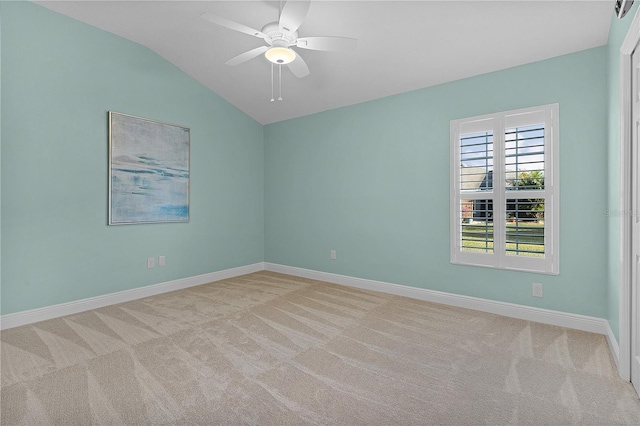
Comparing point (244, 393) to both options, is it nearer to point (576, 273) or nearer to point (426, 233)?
point (426, 233)

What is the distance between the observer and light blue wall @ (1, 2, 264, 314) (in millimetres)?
2832

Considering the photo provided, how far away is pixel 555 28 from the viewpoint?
2537 mm

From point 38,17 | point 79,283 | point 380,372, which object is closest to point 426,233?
point 380,372

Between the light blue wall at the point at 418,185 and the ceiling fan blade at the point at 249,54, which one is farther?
the light blue wall at the point at 418,185

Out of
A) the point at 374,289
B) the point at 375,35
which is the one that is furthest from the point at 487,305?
the point at 375,35

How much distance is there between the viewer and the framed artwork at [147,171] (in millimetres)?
3490

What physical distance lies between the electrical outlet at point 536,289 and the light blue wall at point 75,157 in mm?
3892

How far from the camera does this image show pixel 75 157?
3.20m

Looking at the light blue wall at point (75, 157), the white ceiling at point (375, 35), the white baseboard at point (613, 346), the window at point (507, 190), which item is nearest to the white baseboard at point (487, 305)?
the white baseboard at point (613, 346)

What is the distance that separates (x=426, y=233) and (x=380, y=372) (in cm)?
193

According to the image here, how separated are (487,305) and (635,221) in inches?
62.8

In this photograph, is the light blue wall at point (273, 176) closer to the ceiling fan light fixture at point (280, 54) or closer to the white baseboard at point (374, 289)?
the white baseboard at point (374, 289)

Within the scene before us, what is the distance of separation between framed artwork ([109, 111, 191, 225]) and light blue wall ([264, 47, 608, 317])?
58.9 inches

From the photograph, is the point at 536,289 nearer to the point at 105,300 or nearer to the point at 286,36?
the point at 286,36
